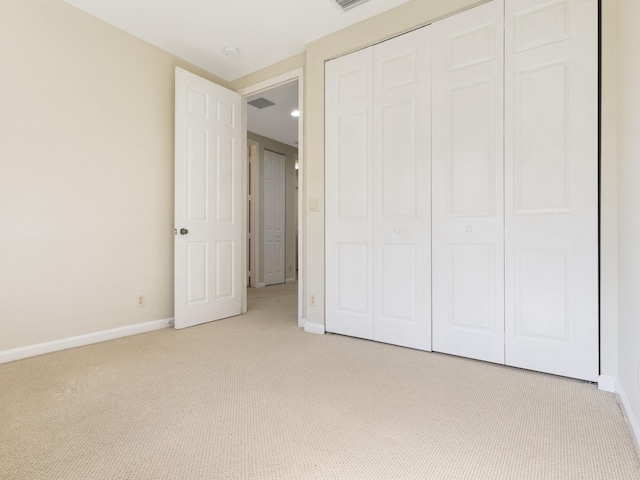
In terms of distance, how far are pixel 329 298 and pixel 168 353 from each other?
1.34 metres

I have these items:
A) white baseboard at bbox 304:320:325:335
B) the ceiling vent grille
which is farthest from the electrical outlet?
the ceiling vent grille

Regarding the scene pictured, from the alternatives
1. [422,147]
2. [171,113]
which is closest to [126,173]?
[171,113]

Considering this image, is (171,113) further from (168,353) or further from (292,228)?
(292,228)

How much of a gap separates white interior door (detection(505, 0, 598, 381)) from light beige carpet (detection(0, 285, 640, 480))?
271mm

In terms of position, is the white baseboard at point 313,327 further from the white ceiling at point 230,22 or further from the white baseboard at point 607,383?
the white ceiling at point 230,22

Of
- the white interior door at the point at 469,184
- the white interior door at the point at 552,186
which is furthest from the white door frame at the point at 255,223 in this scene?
the white interior door at the point at 552,186

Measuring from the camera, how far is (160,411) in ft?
5.31

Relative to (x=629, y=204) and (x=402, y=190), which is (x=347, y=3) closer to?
(x=402, y=190)

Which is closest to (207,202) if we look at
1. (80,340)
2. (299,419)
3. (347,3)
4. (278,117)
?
(80,340)

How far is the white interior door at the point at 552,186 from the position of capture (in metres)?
1.95

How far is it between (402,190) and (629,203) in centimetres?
134

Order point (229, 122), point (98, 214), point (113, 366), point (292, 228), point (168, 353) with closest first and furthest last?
point (113, 366)
point (168, 353)
point (98, 214)
point (229, 122)
point (292, 228)

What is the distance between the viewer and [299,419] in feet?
5.06

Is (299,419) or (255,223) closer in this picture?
(299,419)
